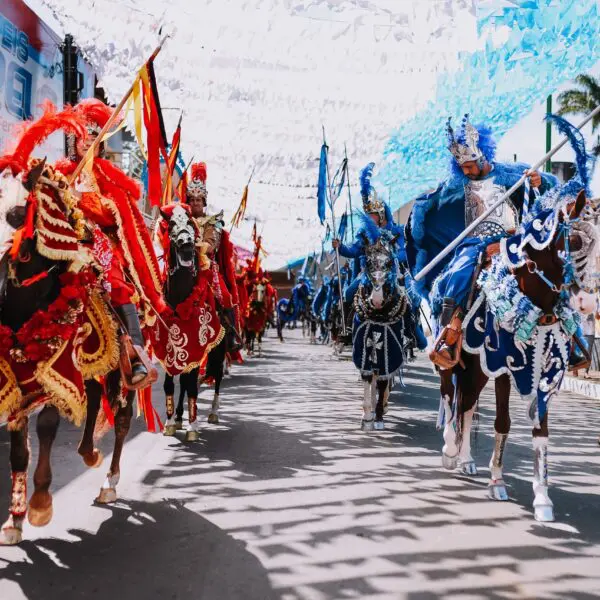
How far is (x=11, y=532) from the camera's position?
464cm

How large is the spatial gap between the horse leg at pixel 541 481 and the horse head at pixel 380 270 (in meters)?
4.02

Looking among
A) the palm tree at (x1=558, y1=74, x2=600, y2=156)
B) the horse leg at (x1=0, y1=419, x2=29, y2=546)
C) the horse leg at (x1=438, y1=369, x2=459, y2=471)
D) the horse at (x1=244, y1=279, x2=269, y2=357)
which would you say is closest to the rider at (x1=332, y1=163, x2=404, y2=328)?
the horse leg at (x1=438, y1=369, x2=459, y2=471)

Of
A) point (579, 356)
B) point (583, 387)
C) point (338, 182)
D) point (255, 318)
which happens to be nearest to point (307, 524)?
point (579, 356)

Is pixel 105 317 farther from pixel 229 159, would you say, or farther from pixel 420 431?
pixel 229 159

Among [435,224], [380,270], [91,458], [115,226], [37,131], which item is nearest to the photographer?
[37,131]

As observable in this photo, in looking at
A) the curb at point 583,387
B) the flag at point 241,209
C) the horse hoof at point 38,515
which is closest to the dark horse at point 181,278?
the horse hoof at point 38,515

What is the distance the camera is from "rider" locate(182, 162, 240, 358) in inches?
352

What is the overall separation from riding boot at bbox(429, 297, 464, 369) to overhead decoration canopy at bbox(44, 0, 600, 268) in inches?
99.5

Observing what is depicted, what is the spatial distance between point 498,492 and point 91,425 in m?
2.84

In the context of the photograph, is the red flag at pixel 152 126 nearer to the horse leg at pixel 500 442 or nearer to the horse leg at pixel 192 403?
the horse leg at pixel 500 442

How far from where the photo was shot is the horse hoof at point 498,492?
5941 mm

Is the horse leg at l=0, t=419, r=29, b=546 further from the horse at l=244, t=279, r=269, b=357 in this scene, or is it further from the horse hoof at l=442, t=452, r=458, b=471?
the horse at l=244, t=279, r=269, b=357

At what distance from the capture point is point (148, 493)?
20.0ft

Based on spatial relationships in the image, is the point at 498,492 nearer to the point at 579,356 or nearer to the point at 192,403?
the point at 579,356
